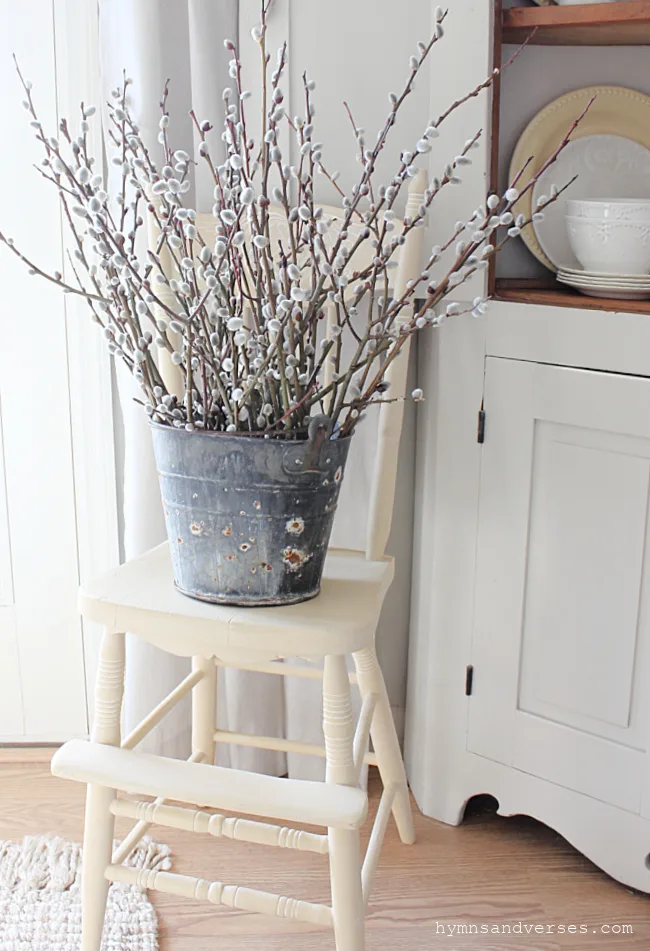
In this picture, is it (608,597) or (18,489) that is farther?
(18,489)

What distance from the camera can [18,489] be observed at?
1696 millimetres

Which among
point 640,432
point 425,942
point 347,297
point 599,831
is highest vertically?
point 347,297

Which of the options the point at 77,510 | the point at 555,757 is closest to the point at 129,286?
the point at 77,510

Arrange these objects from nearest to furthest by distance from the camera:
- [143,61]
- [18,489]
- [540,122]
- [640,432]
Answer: [640,432] → [143,61] → [540,122] → [18,489]

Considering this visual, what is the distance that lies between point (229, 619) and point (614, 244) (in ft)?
2.45

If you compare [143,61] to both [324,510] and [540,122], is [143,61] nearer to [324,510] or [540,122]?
[540,122]

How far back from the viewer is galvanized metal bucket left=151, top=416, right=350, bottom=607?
3.36 feet

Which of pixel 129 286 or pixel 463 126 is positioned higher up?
pixel 463 126

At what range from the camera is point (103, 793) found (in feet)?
3.76

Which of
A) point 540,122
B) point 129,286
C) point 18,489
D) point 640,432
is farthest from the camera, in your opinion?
point 18,489

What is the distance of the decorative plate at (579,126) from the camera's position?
150 cm

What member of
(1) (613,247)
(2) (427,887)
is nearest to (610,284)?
(1) (613,247)

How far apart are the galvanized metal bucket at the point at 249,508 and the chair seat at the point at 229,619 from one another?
3cm

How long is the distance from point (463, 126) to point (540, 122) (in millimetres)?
228
